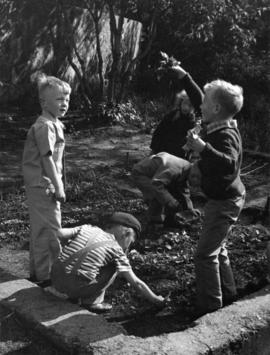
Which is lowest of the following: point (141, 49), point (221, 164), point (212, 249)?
point (212, 249)

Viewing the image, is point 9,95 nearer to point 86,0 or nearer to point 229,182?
point 86,0

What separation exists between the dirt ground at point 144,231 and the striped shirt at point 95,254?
0.38m

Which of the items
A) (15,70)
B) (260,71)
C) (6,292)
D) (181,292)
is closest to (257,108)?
(260,71)

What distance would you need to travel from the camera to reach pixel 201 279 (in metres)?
3.97

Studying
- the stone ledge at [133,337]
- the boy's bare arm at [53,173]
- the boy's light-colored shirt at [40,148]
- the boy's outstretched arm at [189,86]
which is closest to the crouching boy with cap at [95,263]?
the stone ledge at [133,337]

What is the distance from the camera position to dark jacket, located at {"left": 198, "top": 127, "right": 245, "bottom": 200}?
12.4 ft

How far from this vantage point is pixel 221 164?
3.79 meters

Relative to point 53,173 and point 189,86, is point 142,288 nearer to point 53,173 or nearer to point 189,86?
point 53,173

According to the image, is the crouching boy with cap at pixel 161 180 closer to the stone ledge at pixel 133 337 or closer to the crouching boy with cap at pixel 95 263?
the crouching boy with cap at pixel 95 263

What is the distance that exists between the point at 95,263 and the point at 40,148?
0.93 m

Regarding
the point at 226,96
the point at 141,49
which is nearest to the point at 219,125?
the point at 226,96

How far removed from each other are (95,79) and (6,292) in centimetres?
822

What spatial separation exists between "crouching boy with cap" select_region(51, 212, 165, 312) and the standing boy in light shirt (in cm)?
33

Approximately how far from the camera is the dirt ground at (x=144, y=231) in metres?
4.12
